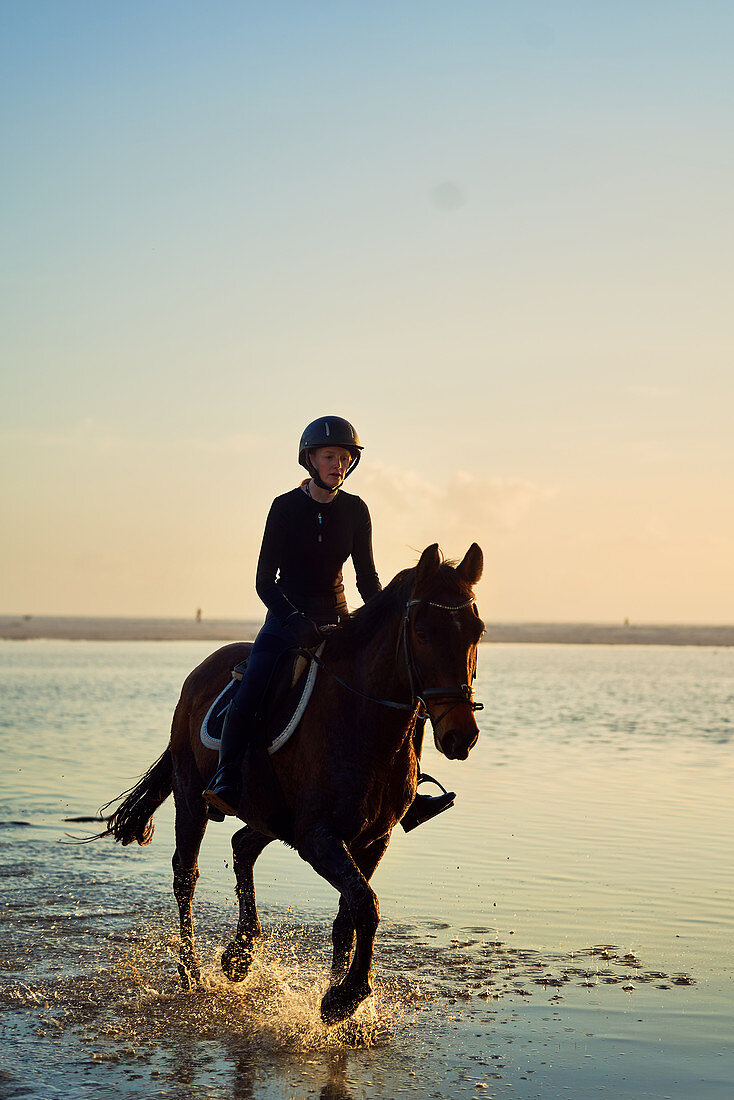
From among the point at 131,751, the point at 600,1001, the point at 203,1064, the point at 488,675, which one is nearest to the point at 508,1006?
the point at 600,1001

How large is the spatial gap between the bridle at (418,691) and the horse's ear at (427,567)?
0.30 ft

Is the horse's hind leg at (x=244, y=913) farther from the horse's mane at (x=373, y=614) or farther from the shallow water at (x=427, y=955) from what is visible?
the horse's mane at (x=373, y=614)

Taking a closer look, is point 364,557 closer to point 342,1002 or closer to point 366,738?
point 366,738

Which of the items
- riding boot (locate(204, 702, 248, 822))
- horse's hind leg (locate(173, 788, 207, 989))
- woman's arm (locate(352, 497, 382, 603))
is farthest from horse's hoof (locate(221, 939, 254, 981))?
woman's arm (locate(352, 497, 382, 603))

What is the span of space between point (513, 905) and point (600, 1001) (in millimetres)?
2566

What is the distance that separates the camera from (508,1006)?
7.11m

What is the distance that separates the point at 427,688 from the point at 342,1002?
1741 mm

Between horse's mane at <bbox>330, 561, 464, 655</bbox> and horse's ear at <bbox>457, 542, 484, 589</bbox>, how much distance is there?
0.06m

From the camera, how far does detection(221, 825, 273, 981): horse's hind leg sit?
769 centimetres

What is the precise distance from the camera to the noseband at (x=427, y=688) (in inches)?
226

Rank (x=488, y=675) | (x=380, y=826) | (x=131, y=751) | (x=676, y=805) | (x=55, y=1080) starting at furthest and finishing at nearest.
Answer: (x=488, y=675)
(x=131, y=751)
(x=676, y=805)
(x=380, y=826)
(x=55, y=1080)

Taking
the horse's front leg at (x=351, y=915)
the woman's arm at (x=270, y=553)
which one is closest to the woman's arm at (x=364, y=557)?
the woman's arm at (x=270, y=553)

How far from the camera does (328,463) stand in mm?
7281

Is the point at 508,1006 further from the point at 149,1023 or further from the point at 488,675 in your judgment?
the point at 488,675
